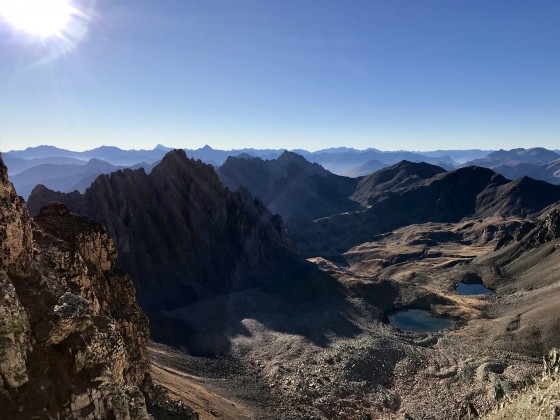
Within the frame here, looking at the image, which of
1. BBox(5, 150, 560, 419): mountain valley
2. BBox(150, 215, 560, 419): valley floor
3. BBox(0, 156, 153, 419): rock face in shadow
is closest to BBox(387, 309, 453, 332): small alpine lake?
BBox(5, 150, 560, 419): mountain valley

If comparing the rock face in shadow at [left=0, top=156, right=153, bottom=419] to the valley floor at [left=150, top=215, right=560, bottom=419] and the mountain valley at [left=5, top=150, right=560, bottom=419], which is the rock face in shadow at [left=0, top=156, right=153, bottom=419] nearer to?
the mountain valley at [left=5, top=150, right=560, bottom=419]

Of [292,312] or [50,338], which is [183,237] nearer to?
[292,312]

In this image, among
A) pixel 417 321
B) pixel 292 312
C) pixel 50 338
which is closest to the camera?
pixel 50 338

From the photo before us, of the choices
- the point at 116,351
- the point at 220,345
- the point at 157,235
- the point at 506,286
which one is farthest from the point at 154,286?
the point at 506,286

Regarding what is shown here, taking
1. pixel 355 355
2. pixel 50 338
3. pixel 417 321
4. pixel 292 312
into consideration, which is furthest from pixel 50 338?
pixel 417 321

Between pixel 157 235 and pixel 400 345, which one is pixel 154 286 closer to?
pixel 157 235
